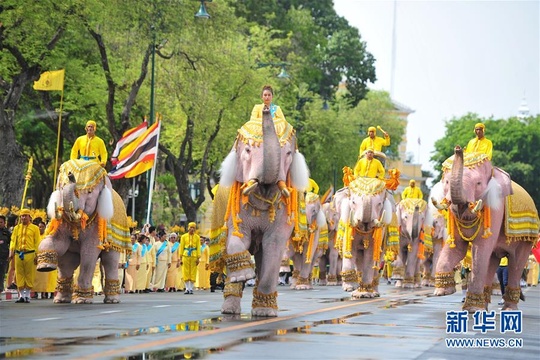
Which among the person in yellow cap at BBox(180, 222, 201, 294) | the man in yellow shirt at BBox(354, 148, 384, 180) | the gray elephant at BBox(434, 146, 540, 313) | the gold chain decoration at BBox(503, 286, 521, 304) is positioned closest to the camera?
the gray elephant at BBox(434, 146, 540, 313)

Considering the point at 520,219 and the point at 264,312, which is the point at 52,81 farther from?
the point at 264,312

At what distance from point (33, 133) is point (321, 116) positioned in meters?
21.5

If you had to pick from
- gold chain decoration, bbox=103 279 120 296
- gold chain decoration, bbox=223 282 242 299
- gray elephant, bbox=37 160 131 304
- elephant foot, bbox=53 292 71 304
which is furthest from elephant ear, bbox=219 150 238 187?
gold chain decoration, bbox=103 279 120 296

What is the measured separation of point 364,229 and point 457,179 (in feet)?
25.2

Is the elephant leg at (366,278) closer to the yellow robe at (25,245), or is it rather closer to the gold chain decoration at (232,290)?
the yellow robe at (25,245)

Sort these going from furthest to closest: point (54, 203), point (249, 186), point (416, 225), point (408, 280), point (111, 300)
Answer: point (416, 225)
point (408, 280)
point (111, 300)
point (54, 203)
point (249, 186)

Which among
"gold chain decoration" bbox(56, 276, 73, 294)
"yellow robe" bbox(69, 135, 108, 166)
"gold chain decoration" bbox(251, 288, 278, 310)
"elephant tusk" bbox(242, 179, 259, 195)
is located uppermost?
"yellow robe" bbox(69, 135, 108, 166)

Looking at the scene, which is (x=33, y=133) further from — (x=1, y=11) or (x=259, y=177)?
(x=259, y=177)

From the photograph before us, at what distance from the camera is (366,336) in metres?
15.9

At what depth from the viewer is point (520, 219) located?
22.8 m

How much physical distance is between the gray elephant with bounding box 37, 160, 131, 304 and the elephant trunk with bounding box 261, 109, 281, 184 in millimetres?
5366

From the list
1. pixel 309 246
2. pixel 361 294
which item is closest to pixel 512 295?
pixel 361 294

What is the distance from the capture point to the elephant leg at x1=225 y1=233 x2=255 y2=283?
18719mm

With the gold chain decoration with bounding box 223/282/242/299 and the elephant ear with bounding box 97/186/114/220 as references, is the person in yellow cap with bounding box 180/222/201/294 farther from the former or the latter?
the gold chain decoration with bounding box 223/282/242/299
